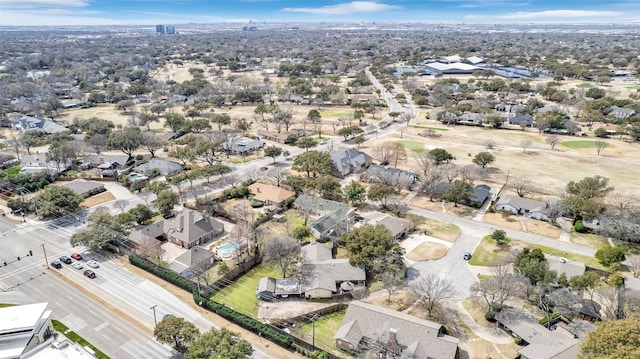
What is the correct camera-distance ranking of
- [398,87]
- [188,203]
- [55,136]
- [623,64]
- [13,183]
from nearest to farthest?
[188,203], [13,183], [55,136], [398,87], [623,64]

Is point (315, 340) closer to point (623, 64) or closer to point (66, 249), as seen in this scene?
point (66, 249)

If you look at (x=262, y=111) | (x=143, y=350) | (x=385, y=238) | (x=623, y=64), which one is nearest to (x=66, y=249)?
(x=143, y=350)

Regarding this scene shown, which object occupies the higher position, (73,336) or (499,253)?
(499,253)

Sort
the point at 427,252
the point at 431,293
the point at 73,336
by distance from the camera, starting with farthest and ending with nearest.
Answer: the point at 427,252 → the point at 431,293 → the point at 73,336

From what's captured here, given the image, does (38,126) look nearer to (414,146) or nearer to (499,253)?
(414,146)

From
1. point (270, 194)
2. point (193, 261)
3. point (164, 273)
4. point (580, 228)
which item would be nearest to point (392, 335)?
point (193, 261)

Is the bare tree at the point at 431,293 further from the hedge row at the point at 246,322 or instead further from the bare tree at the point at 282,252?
the hedge row at the point at 246,322

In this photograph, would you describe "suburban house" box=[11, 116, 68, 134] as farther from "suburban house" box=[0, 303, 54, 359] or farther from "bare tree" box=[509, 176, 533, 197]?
"bare tree" box=[509, 176, 533, 197]
